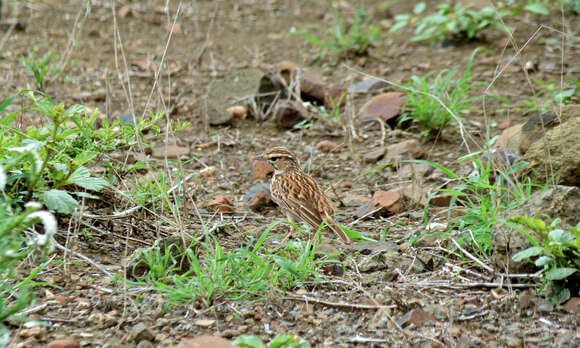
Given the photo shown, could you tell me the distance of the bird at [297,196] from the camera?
577 cm

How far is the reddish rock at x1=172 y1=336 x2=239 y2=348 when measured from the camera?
3.77 m

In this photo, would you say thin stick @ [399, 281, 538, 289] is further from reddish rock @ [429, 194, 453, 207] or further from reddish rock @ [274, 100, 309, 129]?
reddish rock @ [274, 100, 309, 129]

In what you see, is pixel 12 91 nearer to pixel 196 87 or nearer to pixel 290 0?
pixel 196 87

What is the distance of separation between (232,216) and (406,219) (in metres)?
1.46

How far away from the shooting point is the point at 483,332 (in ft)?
13.3

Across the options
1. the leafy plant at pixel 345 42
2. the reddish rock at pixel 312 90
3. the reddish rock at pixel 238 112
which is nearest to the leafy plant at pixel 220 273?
the reddish rock at pixel 238 112

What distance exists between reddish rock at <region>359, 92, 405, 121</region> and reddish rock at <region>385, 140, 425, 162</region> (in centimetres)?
71

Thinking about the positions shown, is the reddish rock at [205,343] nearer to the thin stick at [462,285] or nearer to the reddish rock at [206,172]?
the thin stick at [462,285]

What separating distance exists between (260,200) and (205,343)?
113 inches

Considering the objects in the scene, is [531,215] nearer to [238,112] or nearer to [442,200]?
[442,200]

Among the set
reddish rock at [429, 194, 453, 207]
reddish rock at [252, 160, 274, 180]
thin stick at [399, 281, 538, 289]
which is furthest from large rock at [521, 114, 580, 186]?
reddish rock at [252, 160, 274, 180]

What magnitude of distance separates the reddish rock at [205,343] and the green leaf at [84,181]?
1382 millimetres

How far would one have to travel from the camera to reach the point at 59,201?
4.53m

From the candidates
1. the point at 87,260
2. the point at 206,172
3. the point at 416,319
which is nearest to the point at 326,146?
the point at 206,172
